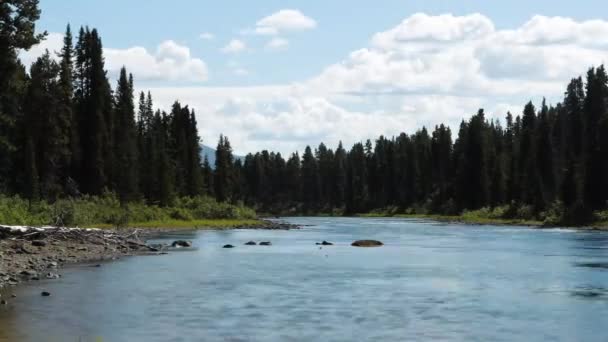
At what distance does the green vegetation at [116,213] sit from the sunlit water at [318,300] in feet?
54.5

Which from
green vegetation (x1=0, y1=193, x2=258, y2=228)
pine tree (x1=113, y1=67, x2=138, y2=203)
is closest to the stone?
green vegetation (x1=0, y1=193, x2=258, y2=228)

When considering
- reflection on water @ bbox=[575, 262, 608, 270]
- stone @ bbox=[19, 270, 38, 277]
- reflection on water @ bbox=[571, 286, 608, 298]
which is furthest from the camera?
reflection on water @ bbox=[575, 262, 608, 270]

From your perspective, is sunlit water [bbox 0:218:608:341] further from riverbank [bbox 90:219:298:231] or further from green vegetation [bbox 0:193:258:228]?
riverbank [bbox 90:219:298:231]

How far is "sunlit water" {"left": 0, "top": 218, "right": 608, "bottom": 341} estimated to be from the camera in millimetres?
25047

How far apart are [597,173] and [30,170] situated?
72559mm

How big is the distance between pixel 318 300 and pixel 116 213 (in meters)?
61.1

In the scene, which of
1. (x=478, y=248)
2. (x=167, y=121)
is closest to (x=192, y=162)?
(x=167, y=121)

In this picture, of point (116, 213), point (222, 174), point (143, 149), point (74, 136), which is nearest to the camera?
point (116, 213)

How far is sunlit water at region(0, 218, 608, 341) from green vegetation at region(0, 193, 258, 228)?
16604 mm

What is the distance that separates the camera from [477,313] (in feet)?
95.9

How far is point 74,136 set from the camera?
10369 cm

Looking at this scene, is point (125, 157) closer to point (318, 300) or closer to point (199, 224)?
point (199, 224)

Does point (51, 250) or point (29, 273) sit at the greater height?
Result: point (51, 250)

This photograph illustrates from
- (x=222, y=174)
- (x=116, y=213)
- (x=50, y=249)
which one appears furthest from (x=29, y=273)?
(x=222, y=174)
